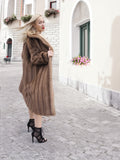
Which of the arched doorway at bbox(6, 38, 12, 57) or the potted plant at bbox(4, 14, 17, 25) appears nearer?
the potted plant at bbox(4, 14, 17, 25)

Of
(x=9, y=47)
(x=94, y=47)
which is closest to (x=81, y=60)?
(x=94, y=47)

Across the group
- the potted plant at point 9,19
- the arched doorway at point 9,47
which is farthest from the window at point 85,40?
the arched doorway at point 9,47

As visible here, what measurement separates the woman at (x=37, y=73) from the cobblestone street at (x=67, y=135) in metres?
0.26

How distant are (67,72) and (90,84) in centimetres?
242

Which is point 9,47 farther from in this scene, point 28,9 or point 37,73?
point 37,73

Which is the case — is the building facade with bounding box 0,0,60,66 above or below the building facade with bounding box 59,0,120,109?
above

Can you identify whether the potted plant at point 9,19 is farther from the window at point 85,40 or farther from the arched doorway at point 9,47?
the window at point 85,40

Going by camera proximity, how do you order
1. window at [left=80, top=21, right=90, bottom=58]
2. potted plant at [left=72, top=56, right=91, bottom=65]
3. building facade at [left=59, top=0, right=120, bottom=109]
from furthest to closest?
window at [left=80, top=21, right=90, bottom=58] < potted plant at [left=72, top=56, right=91, bottom=65] < building facade at [left=59, top=0, right=120, bottom=109]

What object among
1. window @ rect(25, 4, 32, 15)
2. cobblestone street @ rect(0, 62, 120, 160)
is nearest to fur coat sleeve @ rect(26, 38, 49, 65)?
cobblestone street @ rect(0, 62, 120, 160)

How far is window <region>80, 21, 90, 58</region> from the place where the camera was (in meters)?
6.78

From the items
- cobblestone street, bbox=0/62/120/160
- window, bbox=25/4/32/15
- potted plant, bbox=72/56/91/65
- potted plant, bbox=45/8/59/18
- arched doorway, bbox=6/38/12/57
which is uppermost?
window, bbox=25/4/32/15

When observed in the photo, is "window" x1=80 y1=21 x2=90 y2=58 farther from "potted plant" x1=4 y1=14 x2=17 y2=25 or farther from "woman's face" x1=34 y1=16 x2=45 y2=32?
"potted plant" x1=4 y1=14 x2=17 y2=25

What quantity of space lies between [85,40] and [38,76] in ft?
16.9

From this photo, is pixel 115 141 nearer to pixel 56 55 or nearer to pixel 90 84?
pixel 90 84
